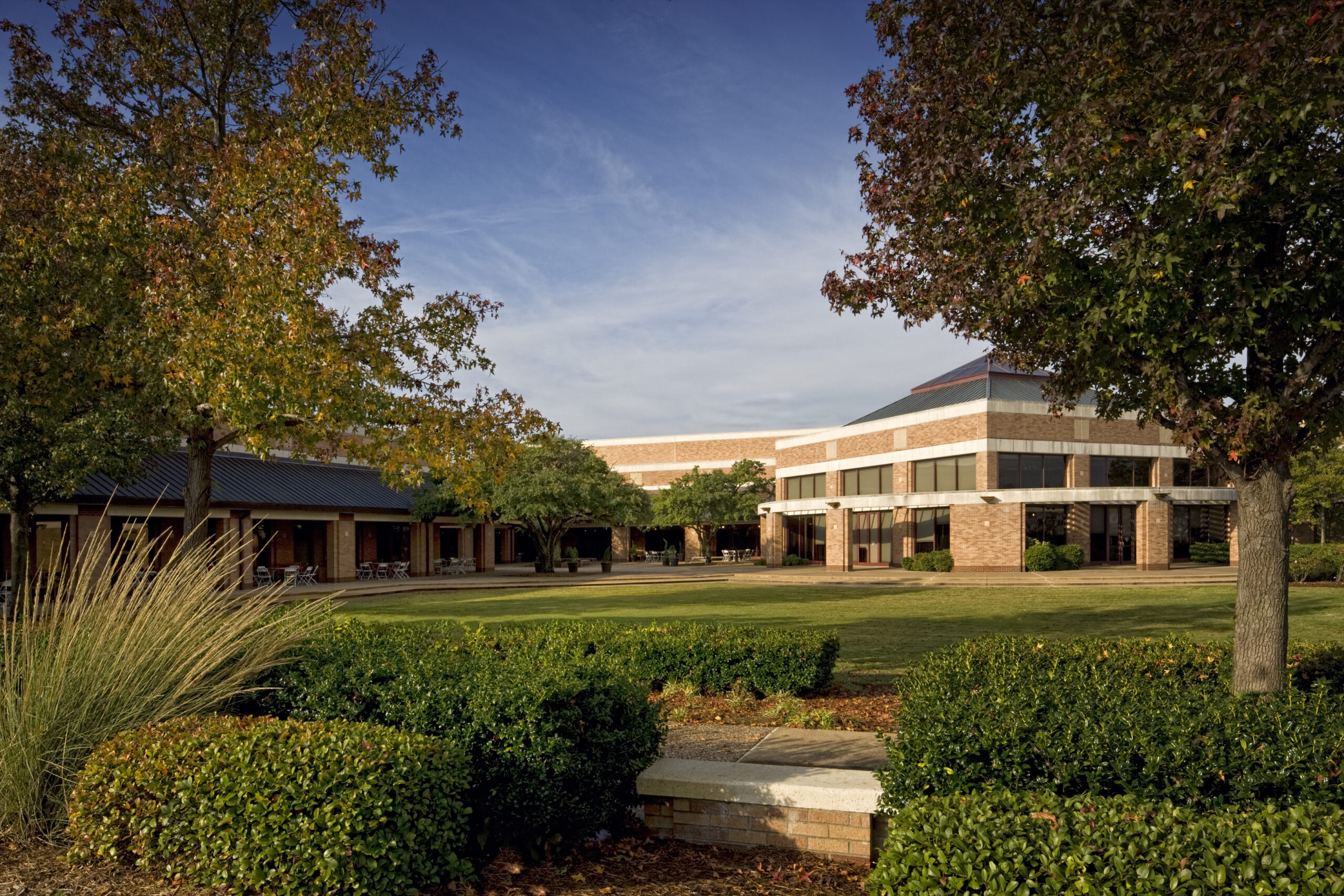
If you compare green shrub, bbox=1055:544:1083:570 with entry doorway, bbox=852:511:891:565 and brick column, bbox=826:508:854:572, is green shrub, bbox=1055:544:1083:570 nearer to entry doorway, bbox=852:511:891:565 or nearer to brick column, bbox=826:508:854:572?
entry doorway, bbox=852:511:891:565

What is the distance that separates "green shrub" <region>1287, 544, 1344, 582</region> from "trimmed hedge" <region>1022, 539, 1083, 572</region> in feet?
27.3

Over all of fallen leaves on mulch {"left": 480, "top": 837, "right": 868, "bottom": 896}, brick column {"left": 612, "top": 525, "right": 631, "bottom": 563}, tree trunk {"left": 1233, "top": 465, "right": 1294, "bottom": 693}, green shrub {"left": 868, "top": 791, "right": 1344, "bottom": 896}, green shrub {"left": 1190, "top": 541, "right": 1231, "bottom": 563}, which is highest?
tree trunk {"left": 1233, "top": 465, "right": 1294, "bottom": 693}

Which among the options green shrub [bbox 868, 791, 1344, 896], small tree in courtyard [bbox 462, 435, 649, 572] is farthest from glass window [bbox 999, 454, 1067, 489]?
green shrub [bbox 868, 791, 1344, 896]

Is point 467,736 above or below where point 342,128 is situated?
below

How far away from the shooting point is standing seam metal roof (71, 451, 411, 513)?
26344 millimetres

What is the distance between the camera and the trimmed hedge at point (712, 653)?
336 inches

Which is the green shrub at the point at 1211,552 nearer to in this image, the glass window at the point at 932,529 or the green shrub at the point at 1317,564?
the glass window at the point at 932,529

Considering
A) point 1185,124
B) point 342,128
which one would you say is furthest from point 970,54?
point 342,128

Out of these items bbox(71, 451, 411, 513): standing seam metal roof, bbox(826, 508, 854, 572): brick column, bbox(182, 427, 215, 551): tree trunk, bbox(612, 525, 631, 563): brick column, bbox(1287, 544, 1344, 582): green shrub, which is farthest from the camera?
bbox(612, 525, 631, 563): brick column

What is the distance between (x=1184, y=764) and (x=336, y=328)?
33.9 feet

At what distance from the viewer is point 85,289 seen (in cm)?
1080

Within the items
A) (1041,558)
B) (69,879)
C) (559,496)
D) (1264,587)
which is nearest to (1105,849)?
(1264,587)

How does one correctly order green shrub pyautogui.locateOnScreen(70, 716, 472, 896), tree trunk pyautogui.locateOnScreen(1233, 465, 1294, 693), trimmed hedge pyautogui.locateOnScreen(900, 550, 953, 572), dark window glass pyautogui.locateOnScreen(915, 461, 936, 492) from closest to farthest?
green shrub pyautogui.locateOnScreen(70, 716, 472, 896), tree trunk pyautogui.locateOnScreen(1233, 465, 1294, 693), trimmed hedge pyautogui.locateOnScreen(900, 550, 953, 572), dark window glass pyautogui.locateOnScreen(915, 461, 936, 492)

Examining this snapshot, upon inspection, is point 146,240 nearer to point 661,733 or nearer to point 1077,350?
point 661,733
